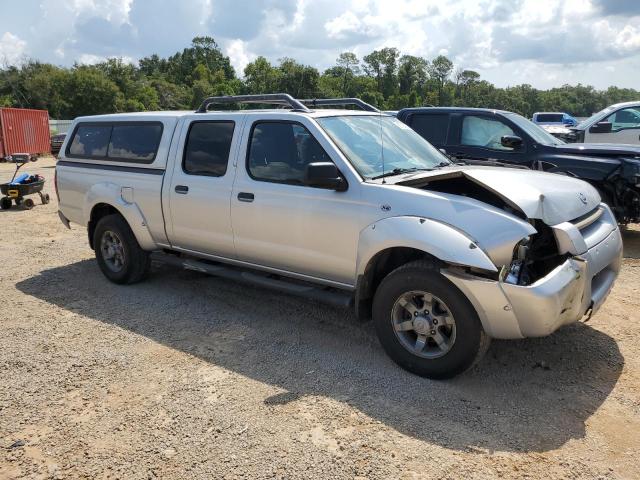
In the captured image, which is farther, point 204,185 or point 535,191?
point 204,185

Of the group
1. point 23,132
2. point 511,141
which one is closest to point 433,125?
point 511,141

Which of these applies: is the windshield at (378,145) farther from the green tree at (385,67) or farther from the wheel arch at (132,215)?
the green tree at (385,67)

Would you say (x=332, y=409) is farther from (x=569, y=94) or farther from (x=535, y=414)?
(x=569, y=94)

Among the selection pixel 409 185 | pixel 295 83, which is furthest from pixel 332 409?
pixel 295 83

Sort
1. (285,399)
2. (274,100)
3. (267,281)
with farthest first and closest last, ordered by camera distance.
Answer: (274,100) < (267,281) < (285,399)

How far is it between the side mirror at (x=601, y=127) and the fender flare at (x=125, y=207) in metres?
9.31

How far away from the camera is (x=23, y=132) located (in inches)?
937

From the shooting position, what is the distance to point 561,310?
3398 mm

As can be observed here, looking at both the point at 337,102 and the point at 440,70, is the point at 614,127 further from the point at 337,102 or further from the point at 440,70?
the point at 440,70

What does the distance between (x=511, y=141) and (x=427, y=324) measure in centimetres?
478

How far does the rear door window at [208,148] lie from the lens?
4.95 m

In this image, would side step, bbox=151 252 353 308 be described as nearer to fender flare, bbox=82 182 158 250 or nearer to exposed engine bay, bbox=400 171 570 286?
fender flare, bbox=82 182 158 250

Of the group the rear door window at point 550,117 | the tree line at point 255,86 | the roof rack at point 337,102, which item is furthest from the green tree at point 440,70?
the roof rack at point 337,102

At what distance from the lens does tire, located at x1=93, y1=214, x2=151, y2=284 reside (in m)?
5.82
